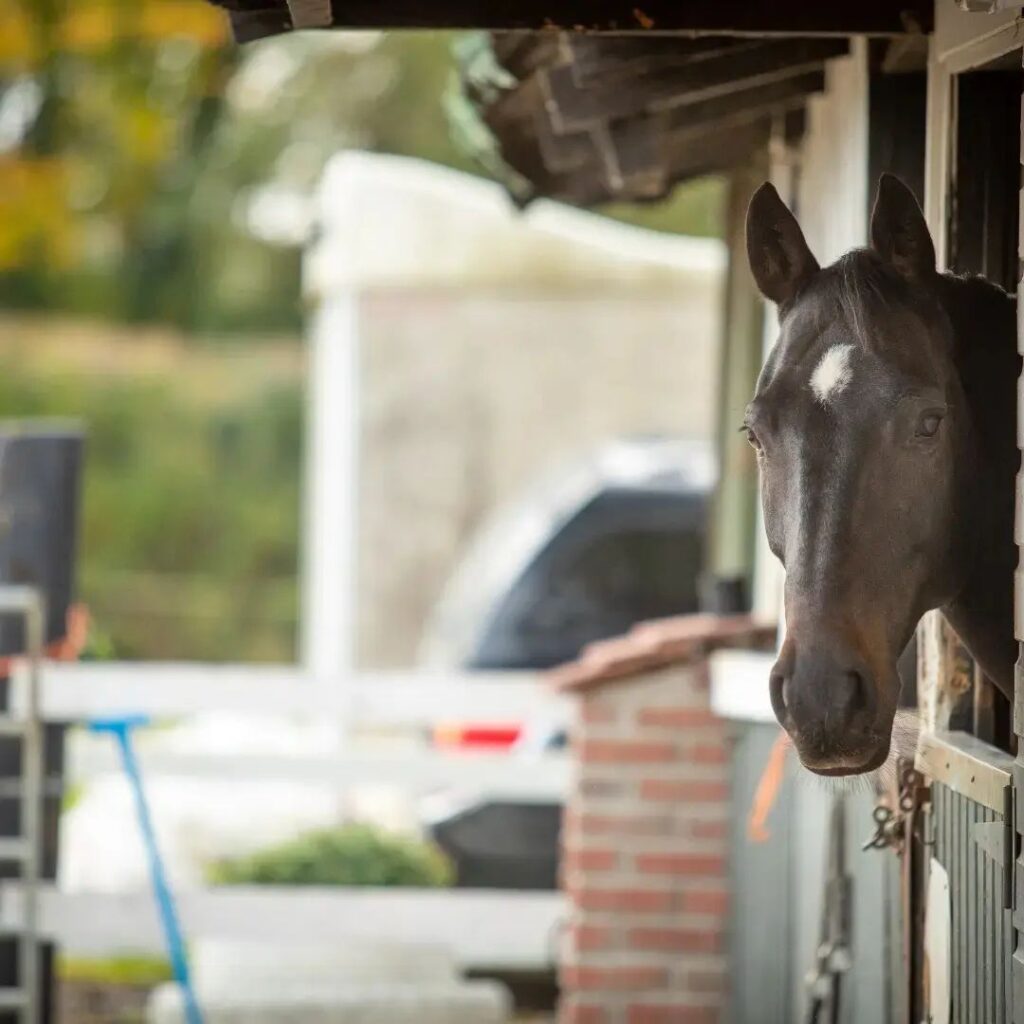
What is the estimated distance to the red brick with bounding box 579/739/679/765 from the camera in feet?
18.6

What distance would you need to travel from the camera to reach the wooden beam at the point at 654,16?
126 inches

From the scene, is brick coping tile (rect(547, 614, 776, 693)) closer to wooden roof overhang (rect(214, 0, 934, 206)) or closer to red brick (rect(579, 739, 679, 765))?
red brick (rect(579, 739, 679, 765))

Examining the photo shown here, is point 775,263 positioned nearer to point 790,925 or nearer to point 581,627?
point 790,925

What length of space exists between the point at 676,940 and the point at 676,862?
0.24 meters

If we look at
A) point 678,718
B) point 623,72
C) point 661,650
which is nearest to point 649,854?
point 678,718

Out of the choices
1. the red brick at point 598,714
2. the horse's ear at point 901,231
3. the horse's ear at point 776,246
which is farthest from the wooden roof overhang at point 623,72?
the red brick at point 598,714

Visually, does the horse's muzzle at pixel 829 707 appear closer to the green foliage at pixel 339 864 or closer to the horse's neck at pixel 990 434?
the horse's neck at pixel 990 434

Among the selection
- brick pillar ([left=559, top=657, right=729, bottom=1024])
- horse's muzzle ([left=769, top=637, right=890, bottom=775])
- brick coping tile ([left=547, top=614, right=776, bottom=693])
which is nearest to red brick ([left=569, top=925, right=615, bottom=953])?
brick pillar ([left=559, top=657, right=729, bottom=1024])

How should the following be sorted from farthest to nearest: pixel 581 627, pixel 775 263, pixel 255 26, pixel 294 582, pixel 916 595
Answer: pixel 294 582 < pixel 581 627 < pixel 255 26 < pixel 775 263 < pixel 916 595

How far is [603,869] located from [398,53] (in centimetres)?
1347

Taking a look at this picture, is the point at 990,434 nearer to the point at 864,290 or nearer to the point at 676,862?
the point at 864,290

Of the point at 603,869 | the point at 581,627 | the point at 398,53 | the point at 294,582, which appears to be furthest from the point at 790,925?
the point at 294,582

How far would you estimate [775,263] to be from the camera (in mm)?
2863

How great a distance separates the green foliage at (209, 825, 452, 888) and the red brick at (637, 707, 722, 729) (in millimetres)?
1590
